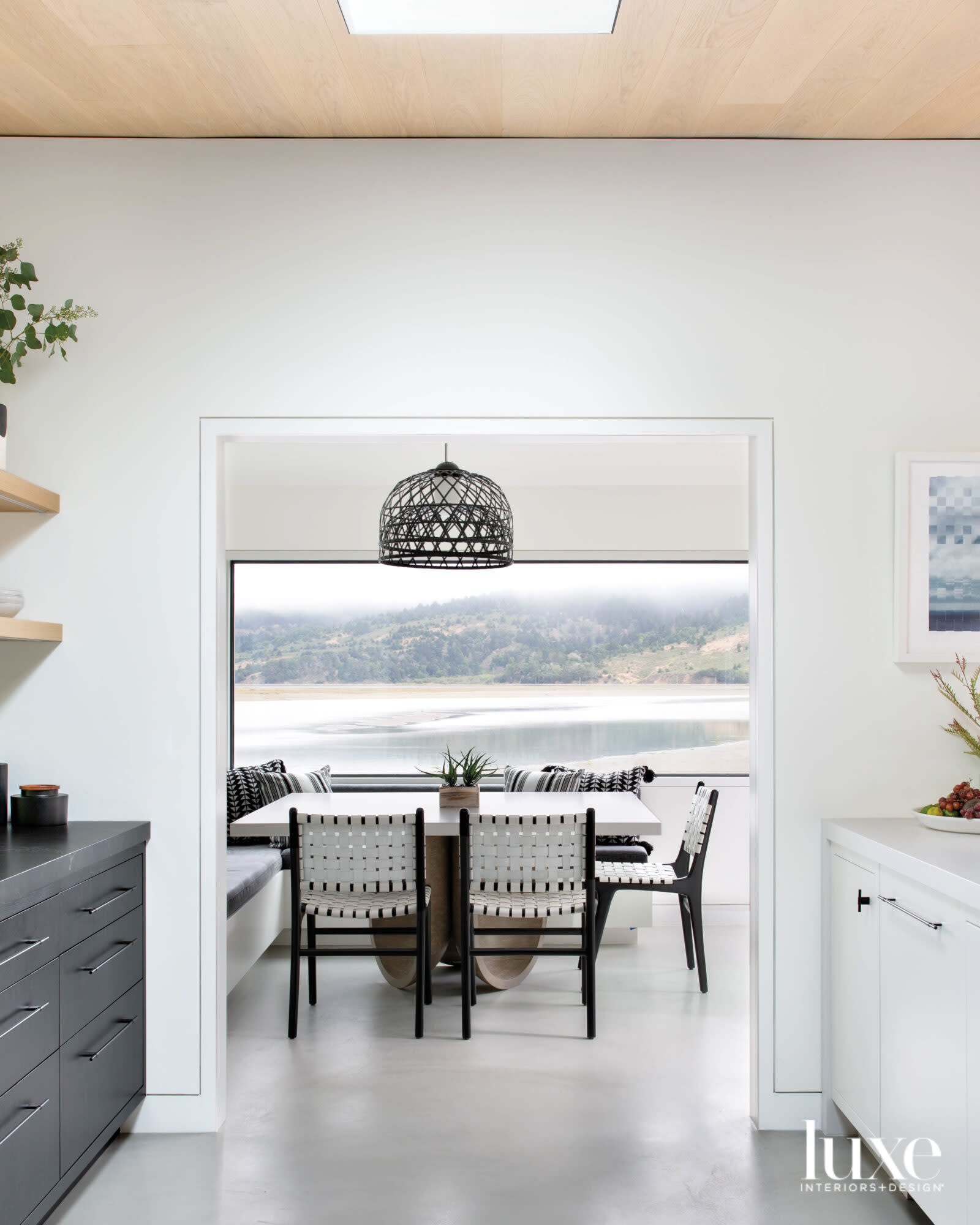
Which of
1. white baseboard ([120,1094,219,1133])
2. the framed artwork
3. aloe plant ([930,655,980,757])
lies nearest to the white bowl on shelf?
white baseboard ([120,1094,219,1133])

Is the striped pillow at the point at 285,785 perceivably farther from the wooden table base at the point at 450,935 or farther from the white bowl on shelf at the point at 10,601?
the white bowl on shelf at the point at 10,601

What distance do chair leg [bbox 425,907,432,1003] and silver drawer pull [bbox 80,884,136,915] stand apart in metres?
1.38

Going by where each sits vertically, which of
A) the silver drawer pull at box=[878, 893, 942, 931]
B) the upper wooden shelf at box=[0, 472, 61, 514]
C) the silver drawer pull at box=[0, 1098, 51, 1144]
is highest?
the upper wooden shelf at box=[0, 472, 61, 514]

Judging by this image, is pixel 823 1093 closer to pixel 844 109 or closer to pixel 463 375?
pixel 463 375

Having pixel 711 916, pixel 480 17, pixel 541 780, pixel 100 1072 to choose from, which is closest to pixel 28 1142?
pixel 100 1072

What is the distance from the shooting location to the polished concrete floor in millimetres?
2299

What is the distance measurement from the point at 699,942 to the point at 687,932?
0.99 ft

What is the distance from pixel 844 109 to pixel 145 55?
71.2 inches

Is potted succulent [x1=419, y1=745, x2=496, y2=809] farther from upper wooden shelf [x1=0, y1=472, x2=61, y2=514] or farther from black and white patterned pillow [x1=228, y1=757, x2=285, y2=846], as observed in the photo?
upper wooden shelf [x1=0, y1=472, x2=61, y2=514]

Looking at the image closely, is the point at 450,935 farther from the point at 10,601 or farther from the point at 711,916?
the point at 10,601

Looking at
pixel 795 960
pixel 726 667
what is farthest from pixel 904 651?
pixel 726 667

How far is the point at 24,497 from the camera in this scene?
251cm

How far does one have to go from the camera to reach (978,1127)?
1.79 m

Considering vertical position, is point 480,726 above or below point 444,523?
below
